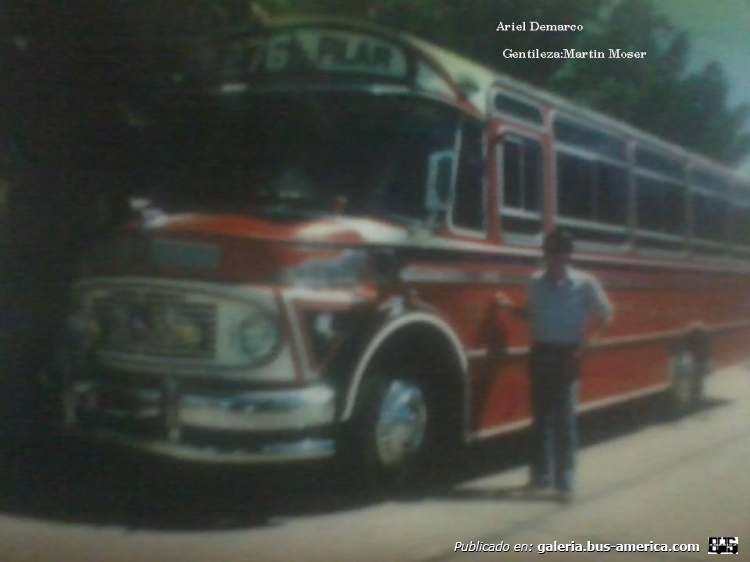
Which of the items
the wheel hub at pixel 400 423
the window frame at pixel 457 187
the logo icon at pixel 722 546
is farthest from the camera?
the window frame at pixel 457 187

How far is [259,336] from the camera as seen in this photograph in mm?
4613

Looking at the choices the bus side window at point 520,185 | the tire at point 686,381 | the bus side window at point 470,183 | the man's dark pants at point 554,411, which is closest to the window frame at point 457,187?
the bus side window at point 470,183

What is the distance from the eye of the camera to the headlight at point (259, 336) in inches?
181

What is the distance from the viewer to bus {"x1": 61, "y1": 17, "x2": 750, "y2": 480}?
15.2 ft

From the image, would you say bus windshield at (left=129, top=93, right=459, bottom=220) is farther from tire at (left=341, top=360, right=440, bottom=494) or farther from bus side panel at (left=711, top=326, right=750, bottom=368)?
bus side panel at (left=711, top=326, right=750, bottom=368)

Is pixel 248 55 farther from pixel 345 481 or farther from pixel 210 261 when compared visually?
pixel 345 481

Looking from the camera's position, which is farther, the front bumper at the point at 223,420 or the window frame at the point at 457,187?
the window frame at the point at 457,187

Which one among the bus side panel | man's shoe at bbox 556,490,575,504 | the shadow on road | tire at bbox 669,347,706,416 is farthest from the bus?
the bus side panel

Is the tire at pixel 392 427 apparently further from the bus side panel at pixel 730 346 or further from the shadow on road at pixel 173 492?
the bus side panel at pixel 730 346

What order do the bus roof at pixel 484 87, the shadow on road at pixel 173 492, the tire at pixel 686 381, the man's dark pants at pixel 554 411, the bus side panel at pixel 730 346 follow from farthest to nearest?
the bus side panel at pixel 730 346 < the tire at pixel 686 381 < the man's dark pants at pixel 554 411 < the shadow on road at pixel 173 492 < the bus roof at pixel 484 87

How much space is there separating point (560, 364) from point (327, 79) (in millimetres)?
1654

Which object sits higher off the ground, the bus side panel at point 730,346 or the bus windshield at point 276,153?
the bus windshield at point 276,153

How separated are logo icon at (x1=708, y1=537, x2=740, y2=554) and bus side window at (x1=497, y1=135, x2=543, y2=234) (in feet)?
5.64

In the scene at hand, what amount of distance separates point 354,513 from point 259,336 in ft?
3.05
